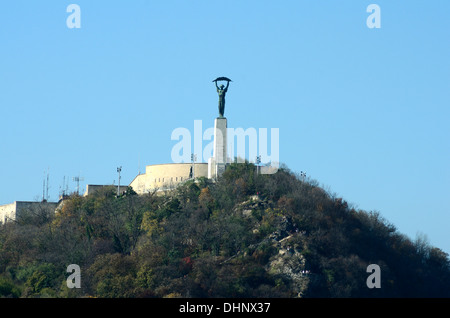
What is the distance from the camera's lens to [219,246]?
73312 mm

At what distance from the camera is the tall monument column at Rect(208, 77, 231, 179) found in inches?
3049

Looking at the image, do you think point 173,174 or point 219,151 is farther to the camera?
point 173,174

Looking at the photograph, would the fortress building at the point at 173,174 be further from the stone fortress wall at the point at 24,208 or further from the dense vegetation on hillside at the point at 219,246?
the dense vegetation on hillside at the point at 219,246

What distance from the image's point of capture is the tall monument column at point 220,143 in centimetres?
7744

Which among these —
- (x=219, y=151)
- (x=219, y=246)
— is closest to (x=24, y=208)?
(x=219, y=151)

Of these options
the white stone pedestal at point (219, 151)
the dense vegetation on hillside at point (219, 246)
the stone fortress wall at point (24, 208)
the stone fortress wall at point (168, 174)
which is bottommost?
the dense vegetation on hillside at point (219, 246)

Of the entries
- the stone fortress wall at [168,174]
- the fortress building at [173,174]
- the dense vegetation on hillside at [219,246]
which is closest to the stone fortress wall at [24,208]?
the fortress building at [173,174]

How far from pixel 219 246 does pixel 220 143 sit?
26.0ft

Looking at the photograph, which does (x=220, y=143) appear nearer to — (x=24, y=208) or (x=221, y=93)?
(x=221, y=93)

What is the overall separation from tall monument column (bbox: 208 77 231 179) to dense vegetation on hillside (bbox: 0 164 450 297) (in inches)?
39.5

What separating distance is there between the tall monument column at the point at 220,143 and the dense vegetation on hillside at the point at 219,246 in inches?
39.5

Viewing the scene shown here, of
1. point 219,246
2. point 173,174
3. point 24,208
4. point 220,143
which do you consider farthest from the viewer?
point 24,208
